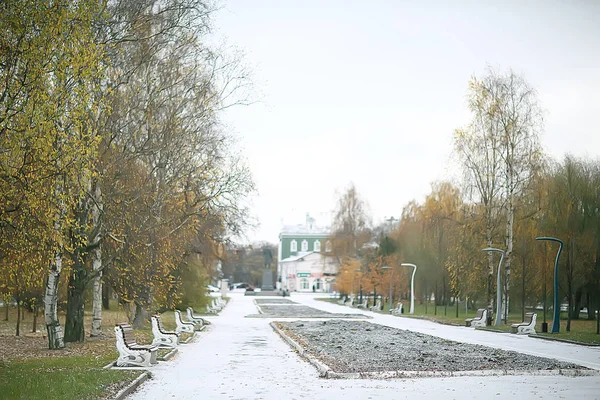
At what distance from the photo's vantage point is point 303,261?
139625 mm

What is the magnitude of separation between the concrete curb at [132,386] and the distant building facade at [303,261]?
3987 inches

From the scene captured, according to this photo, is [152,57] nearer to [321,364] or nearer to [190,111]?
[190,111]

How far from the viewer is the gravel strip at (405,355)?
17781mm

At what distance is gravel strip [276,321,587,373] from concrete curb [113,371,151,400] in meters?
4.06

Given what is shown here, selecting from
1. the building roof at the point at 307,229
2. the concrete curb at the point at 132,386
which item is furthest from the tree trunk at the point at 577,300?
the building roof at the point at 307,229

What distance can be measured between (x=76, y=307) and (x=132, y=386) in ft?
34.7

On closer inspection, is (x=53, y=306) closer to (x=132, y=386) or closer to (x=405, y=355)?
(x=132, y=386)

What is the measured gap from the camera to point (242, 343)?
86.8 feet

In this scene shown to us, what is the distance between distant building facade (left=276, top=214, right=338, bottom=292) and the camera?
137750 mm

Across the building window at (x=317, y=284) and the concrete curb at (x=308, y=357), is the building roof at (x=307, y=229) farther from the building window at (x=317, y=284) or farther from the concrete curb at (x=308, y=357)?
the concrete curb at (x=308, y=357)

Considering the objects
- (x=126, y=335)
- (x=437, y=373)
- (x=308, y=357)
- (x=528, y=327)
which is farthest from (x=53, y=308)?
(x=528, y=327)

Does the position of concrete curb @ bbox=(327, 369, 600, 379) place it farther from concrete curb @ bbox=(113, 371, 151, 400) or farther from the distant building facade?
the distant building facade

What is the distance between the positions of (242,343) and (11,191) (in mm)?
13696

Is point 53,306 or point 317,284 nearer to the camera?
point 53,306
